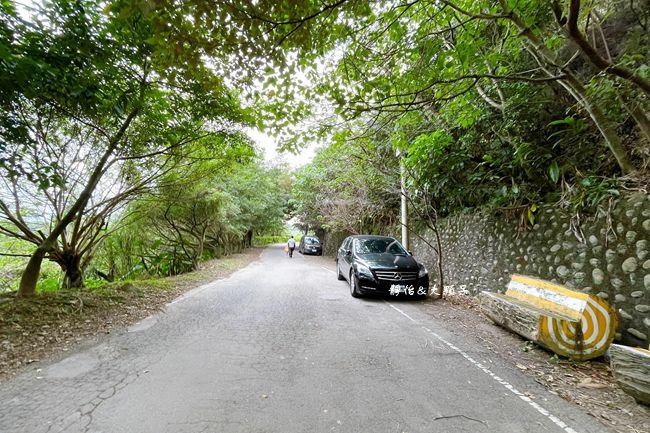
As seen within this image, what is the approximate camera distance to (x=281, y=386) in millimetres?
2992

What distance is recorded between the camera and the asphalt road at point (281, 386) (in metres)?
2.42

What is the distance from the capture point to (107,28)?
4.09m

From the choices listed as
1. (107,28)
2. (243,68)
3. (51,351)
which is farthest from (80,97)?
(51,351)

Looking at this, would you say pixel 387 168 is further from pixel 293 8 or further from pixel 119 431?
pixel 119 431

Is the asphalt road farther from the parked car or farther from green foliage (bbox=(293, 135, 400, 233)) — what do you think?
the parked car

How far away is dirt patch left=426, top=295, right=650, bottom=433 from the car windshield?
2.94 meters

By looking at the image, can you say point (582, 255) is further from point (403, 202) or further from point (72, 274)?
point (72, 274)

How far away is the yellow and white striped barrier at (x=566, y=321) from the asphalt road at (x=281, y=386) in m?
0.78

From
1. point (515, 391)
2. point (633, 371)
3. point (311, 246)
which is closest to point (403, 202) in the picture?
point (515, 391)

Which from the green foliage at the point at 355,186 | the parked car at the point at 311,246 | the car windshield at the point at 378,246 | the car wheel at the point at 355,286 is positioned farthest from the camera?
the parked car at the point at 311,246

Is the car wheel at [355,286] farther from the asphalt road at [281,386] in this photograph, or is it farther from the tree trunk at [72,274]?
the tree trunk at [72,274]

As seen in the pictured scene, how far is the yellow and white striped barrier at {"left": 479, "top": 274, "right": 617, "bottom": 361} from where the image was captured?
11.8 ft

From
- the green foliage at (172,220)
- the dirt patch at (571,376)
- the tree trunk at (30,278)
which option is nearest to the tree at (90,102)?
the tree trunk at (30,278)

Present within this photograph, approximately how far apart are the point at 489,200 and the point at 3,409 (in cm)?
830
